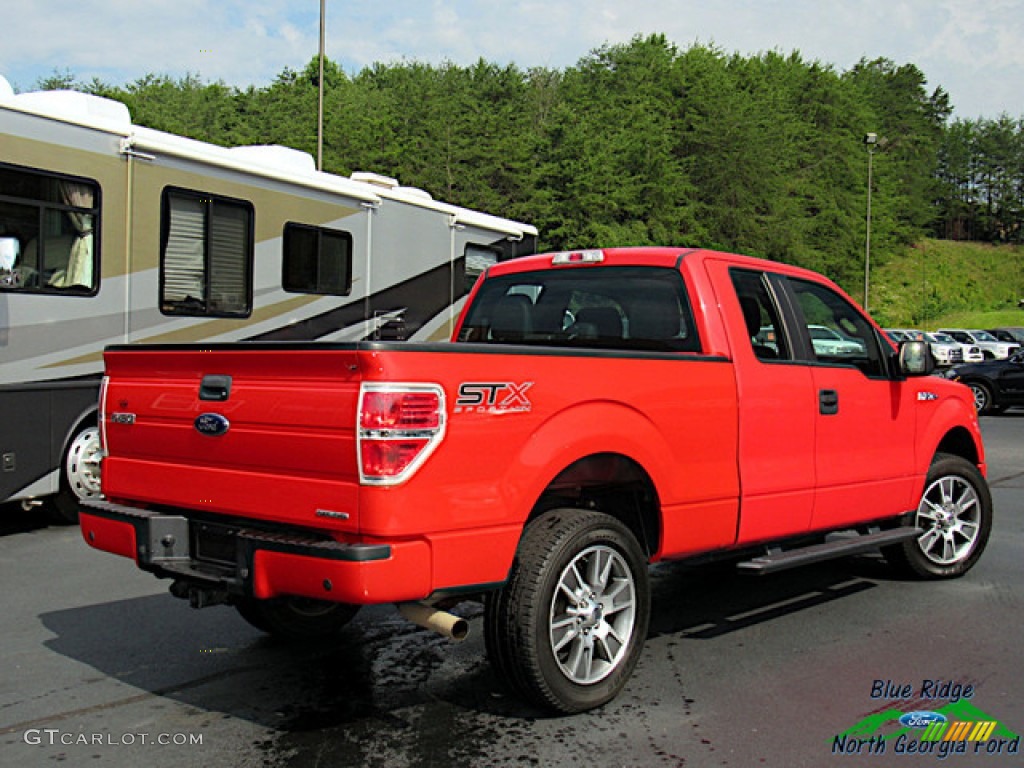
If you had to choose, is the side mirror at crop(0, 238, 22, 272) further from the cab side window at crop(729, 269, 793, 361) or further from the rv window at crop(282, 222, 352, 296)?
the cab side window at crop(729, 269, 793, 361)

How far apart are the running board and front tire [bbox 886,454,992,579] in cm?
39

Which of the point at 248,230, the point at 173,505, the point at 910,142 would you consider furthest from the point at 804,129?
the point at 173,505

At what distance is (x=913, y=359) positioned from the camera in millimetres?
6203

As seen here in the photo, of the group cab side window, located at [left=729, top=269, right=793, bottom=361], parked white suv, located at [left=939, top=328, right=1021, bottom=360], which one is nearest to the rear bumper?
cab side window, located at [left=729, top=269, right=793, bottom=361]

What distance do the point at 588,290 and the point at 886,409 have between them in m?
1.96

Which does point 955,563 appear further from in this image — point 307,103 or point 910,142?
point 910,142

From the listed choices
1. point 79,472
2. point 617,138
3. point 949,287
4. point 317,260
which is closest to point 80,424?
point 79,472

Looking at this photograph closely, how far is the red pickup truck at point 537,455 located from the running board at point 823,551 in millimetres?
21

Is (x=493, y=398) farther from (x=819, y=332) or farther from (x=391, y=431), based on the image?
(x=819, y=332)

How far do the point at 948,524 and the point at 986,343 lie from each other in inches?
1629

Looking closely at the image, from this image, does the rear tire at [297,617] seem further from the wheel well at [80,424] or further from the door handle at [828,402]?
the wheel well at [80,424]

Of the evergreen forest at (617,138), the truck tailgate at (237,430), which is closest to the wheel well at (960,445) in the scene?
the truck tailgate at (237,430)

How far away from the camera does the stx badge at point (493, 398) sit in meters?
3.84

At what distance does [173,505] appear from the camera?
4.45 metres
